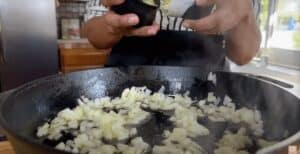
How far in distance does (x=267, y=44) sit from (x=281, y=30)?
0.32ft

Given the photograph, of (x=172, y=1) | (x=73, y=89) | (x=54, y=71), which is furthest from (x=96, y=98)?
(x=54, y=71)

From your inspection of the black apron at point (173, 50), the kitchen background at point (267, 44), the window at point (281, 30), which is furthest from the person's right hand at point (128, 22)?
the window at point (281, 30)

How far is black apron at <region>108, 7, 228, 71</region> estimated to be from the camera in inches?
36.8

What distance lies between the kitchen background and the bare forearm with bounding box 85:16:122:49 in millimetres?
247

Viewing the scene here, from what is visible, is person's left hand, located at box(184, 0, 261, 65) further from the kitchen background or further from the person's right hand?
the kitchen background

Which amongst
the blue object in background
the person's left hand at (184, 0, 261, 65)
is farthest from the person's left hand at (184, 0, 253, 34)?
the blue object in background

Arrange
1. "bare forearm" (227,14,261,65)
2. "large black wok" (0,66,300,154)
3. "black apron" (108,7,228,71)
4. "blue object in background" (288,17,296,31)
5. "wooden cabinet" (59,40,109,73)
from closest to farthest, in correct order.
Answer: "large black wok" (0,66,300,154), "bare forearm" (227,14,261,65), "black apron" (108,7,228,71), "blue object in background" (288,17,296,31), "wooden cabinet" (59,40,109,73)

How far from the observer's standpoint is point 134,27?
645 mm

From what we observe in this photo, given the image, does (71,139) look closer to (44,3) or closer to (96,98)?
(96,98)

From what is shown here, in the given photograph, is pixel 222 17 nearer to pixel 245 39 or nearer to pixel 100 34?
pixel 245 39

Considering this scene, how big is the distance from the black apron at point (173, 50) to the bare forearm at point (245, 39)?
0.05 metres

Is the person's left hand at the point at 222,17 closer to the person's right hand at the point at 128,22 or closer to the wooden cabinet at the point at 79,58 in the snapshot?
the person's right hand at the point at 128,22

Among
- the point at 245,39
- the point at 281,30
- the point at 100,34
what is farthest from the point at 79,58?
the point at 245,39

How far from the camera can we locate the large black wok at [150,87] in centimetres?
60
